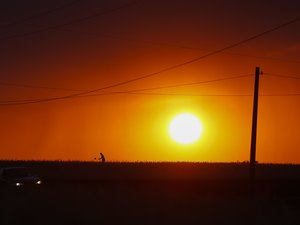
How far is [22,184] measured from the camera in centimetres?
4244

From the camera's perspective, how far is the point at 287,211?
2841cm

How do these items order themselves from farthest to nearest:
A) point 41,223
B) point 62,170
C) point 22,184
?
1. point 62,170
2. point 22,184
3. point 41,223

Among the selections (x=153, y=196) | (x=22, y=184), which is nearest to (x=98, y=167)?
(x=22, y=184)

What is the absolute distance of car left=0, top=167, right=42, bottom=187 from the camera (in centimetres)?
4253

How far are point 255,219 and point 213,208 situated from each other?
2972 mm

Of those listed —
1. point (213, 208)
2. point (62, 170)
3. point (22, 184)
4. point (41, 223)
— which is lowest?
point (41, 223)

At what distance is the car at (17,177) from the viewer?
1674 inches

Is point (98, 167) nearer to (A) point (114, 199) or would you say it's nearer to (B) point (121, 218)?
(A) point (114, 199)

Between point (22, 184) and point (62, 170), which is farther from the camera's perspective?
point (62, 170)

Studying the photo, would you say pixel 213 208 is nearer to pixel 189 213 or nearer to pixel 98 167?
pixel 189 213

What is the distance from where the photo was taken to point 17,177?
142ft

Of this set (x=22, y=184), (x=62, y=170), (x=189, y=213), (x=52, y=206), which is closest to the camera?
(x=189, y=213)

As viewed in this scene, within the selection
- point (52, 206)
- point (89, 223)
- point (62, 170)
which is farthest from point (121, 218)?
point (62, 170)

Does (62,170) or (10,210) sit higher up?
(62,170)
